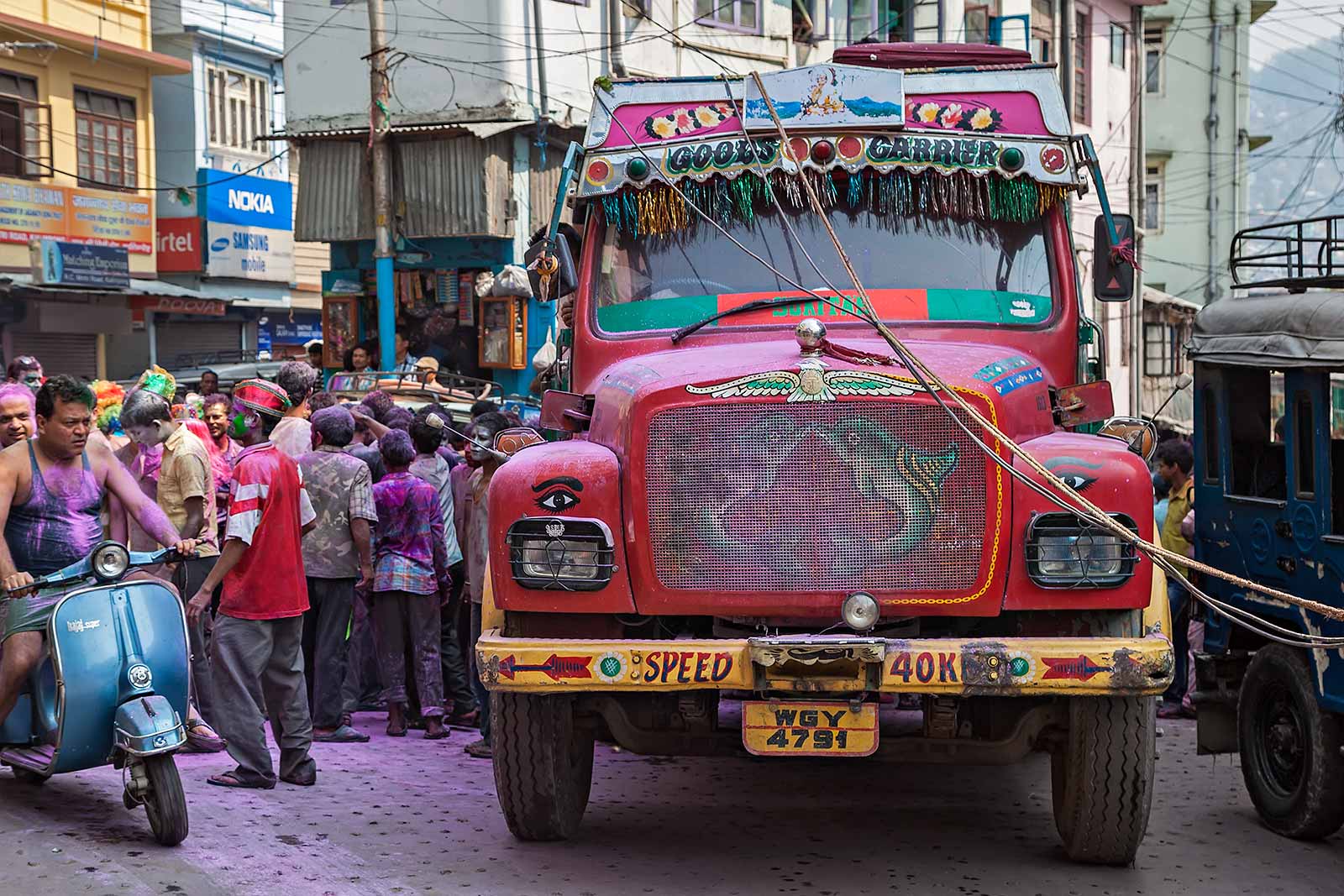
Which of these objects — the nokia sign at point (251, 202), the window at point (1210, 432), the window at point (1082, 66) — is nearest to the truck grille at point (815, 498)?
the window at point (1210, 432)

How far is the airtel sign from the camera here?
34.8 metres

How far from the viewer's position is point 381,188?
2359 centimetres

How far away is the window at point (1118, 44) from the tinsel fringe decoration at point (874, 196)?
2811 cm

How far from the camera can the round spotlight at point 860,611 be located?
5871 mm

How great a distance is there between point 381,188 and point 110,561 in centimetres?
1767

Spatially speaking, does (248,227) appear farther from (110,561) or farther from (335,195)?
(110,561)

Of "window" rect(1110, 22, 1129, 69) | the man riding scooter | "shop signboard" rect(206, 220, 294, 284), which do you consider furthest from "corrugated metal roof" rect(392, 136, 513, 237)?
the man riding scooter

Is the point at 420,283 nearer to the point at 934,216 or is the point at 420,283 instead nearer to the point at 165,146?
the point at 165,146

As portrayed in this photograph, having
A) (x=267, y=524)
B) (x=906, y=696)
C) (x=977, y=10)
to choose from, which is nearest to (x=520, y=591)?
(x=906, y=696)

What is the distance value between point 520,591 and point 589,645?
1.14ft

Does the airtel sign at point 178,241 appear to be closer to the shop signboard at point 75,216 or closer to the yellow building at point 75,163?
the yellow building at point 75,163

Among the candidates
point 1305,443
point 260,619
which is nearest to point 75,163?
point 260,619

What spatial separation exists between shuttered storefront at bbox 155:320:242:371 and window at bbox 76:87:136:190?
3165 mm

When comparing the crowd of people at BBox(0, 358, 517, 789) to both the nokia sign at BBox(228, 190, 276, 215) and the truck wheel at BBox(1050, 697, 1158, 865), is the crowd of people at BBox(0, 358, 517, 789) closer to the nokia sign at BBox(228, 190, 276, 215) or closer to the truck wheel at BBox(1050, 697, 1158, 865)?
the truck wheel at BBox(1050, 697, 1158, 865)
